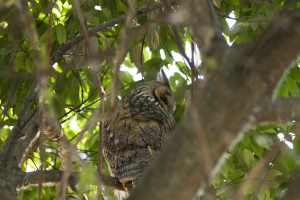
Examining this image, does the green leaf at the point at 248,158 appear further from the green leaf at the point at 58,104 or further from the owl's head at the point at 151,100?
the green leaf at the point at 58,104

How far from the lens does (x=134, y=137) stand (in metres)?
A: 2.07

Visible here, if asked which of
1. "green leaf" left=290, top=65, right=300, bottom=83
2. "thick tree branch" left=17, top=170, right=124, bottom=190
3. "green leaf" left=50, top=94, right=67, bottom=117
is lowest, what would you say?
"thick tree branch" left=17, top=170, right=124, bottom=190

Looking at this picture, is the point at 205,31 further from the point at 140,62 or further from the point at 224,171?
the point at 140,62

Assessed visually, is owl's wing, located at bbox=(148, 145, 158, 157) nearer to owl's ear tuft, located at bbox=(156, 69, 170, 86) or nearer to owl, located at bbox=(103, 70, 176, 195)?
owl, located at bbox=(103, 70, 176, 195)

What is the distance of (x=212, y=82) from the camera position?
2.13 feet

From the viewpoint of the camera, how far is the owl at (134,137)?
1889mm

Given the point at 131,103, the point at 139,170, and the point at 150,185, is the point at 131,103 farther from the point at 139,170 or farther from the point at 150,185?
the point at 150,185

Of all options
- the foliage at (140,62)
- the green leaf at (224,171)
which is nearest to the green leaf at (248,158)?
the foliage at (140,62)

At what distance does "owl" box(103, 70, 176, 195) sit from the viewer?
1.89 meters

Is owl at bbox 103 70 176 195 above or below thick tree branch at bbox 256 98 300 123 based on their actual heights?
above

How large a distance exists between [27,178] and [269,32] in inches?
43.8

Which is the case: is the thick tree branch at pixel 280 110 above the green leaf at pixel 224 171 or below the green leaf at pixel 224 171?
above

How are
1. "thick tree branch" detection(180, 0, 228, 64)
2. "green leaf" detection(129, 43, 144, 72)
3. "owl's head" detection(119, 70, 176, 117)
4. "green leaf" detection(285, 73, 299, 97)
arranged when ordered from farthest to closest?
"owl's head" detection(119, 70, 176, 117), "green leaf" detection(129, 43, 144, 72), "green leaf" detection(285, 73, 299, 97), "thick tree branch" detection(180, 0, 228, 64)

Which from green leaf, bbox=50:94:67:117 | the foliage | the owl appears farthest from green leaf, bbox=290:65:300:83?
green leaf, bbox=50:94:67:117
